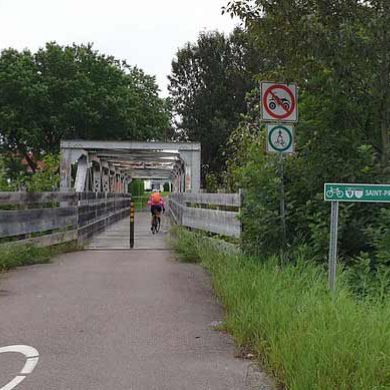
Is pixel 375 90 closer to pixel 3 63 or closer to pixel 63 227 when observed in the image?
pixel 63 227

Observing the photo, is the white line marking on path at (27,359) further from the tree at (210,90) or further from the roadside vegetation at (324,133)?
the tree at (210,90)

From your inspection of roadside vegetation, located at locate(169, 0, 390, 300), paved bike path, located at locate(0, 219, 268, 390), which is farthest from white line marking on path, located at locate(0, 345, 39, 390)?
roadside vegetation, located at locate(169, 0, 390, 300)

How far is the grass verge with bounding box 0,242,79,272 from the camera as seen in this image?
10.7 metres

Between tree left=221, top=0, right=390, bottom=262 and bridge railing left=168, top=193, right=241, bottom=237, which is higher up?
tree left=221, top=0, right=390, bottom=262

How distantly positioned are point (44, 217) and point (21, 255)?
176 centimetres

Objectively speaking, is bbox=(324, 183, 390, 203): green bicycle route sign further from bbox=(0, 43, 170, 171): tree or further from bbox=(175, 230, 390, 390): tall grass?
bbox=(0, 43, 170, 171): tree

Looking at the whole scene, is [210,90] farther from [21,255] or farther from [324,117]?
[324,117]

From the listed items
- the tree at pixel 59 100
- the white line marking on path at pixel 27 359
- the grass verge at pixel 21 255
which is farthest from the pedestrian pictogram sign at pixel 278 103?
the tree at pixel 59 100

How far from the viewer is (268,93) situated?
27.5 feet

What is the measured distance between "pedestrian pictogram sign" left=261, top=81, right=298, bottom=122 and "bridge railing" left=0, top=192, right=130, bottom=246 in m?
5.27

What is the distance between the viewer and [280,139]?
8266mm

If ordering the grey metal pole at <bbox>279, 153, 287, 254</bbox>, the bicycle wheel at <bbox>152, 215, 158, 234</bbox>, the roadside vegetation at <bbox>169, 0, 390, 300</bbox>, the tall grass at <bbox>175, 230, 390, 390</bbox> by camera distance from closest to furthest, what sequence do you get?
the tall grass at <bbox>175, 230, 390, 390</bbox> → the roadside vegetation at <bbox>169, 0, 390, 300</bbox> → the grey metal pole at <bbox>279, 153, 287, 254</bbox> → the bicycle wheel at <bbox>152, 215, 158, 234</bbox>

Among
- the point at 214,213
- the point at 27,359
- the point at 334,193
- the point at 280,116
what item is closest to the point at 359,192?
the point at 334,193

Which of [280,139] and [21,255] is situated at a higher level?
[280,139]
